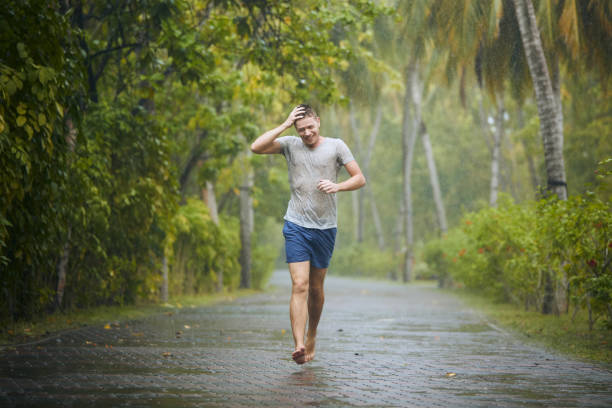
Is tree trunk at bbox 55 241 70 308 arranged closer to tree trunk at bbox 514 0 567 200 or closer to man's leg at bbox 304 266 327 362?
man's leg at bbox 304 266 327 362

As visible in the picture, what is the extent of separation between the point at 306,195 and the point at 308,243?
1.35 ft

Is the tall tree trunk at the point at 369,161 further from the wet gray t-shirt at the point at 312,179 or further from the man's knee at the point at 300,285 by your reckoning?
the man's knee at the point at 300,285

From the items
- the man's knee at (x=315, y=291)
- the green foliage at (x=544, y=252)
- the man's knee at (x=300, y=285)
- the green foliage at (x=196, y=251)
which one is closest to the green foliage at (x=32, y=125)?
the man's knee at (x=300, y=285)

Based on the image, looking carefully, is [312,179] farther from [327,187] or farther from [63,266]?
[63,266]

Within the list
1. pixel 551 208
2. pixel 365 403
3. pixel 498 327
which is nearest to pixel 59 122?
pixel 365 403

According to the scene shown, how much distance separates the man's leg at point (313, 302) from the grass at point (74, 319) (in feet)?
10.4

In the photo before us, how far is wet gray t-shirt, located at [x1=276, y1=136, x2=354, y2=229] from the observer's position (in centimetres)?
684

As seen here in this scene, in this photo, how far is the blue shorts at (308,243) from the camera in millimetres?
6785

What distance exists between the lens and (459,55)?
57.5ft

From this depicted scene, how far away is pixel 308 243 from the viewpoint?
22.6ft

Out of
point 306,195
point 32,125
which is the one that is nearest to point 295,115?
point 306,195

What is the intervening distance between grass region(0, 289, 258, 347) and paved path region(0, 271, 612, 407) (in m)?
0.41

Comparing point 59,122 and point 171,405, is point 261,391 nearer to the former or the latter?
point 171,405

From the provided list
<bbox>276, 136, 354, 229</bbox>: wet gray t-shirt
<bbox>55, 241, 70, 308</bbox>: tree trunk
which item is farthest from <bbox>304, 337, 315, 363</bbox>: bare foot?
<bbox>55, 241, 70, 308</bbox>: tree trunk
